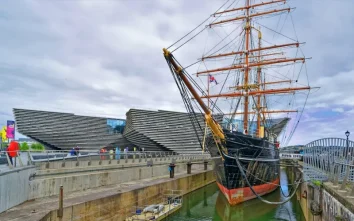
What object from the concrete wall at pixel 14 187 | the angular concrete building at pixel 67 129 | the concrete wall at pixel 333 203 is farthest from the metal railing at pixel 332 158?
the angular concrete building at pixel 67 129

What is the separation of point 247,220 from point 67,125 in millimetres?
41746

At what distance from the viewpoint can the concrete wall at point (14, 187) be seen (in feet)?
30.9

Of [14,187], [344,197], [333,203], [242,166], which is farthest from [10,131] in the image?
[344,197]

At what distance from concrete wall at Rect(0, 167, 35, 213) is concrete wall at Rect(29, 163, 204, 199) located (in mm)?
519

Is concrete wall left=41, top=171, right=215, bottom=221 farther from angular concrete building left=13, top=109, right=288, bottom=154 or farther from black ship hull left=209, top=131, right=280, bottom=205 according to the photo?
angular concrete building left=13, top=109, right=288, bottom=154

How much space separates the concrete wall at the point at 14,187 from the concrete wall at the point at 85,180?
1.70 feet

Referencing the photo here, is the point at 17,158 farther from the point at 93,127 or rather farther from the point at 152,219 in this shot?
the point at 93,127

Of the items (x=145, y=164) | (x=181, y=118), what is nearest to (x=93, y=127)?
(x=181, y=118)

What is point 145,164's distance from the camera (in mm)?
23031

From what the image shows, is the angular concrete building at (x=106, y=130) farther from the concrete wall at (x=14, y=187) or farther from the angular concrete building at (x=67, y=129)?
the concrete wall at (x=14, y=187)

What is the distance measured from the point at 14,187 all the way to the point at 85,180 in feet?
16.5

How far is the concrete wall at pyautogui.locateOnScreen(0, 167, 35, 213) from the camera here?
9.41 m

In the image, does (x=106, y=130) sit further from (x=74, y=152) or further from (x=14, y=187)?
(x=14, y=187)

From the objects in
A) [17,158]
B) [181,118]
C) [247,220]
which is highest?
[181,118]
